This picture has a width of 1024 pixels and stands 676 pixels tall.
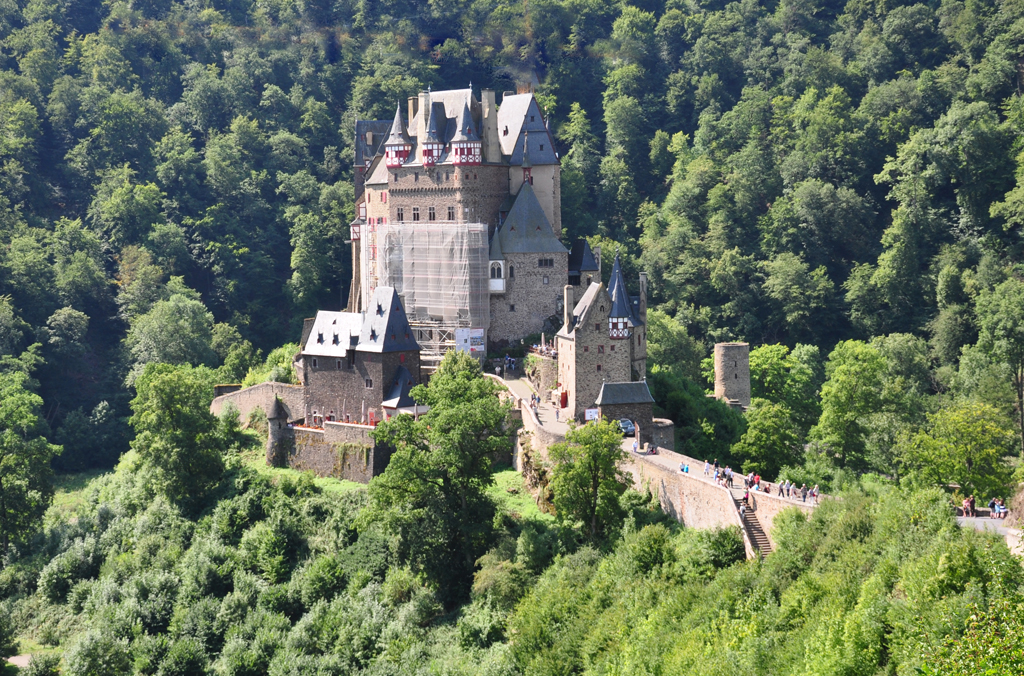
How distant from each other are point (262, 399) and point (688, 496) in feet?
86.4

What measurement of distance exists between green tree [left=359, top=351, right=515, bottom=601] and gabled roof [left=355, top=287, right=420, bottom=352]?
714 cm

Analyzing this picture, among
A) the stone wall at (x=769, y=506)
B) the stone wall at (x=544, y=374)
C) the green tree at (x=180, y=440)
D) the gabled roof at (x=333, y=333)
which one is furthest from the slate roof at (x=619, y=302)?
the green tree at (x=180, y=440)

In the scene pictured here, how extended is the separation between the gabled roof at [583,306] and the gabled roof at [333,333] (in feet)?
33.2

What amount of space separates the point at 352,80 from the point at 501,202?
43.1 meters

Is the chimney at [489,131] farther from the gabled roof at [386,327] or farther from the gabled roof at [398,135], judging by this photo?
the gabled roof at [386,327]

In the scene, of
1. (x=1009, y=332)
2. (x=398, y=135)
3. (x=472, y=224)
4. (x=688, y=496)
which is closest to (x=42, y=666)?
(x=688, y=496)

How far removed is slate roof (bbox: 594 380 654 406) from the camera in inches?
1877

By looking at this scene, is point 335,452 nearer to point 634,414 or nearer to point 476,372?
point 476,372

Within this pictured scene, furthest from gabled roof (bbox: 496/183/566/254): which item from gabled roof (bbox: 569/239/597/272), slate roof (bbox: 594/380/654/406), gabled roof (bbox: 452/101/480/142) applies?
slate roof (bbox: 594/380/654/406)

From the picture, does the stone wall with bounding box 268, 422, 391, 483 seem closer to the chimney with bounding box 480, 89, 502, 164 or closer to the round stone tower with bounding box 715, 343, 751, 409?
the chimney with bounding box 480, 89, 502, 164

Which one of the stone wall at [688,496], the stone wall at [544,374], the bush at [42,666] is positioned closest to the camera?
the stone wall at [688,496]

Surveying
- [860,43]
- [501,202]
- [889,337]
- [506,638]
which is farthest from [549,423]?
[860,43]

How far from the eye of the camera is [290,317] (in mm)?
83375

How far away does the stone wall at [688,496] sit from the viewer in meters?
39.0
